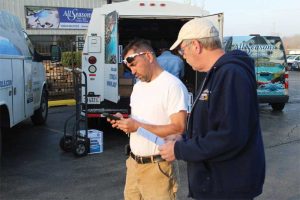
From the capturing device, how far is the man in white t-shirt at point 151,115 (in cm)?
317

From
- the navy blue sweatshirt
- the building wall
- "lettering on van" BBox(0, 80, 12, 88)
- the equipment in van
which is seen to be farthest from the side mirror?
the building wall

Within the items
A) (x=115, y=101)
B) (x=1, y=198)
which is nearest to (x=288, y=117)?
(x=115, y=101)

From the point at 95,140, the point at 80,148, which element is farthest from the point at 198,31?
the point at 95,140

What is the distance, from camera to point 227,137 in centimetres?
216

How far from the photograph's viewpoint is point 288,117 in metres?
11.4

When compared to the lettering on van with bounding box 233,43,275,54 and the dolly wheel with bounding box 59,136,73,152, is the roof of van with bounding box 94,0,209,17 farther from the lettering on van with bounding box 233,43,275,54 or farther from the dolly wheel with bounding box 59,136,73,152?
the lettering on van with bounding box 233,43,275,54

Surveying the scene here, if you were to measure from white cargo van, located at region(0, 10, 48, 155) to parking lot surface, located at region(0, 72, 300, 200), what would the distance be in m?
0.62

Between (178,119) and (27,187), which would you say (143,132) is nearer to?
(178,119)

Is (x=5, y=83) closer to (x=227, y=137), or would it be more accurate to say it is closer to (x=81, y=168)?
(x=81, y=168)

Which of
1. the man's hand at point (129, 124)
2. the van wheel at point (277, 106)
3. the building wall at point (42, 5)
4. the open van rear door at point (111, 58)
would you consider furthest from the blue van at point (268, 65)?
the building wall at point (42, 5)

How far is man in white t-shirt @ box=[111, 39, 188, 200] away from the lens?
3.17 meters

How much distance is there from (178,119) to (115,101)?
4.85 m

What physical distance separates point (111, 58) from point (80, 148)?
1740 mm

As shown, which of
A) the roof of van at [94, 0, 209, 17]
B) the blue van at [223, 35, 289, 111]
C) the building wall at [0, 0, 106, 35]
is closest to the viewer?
the roof of van at [94, 0, 209, 17]
